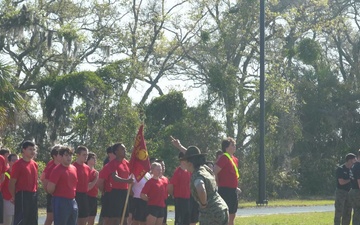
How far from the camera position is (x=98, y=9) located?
148 ft

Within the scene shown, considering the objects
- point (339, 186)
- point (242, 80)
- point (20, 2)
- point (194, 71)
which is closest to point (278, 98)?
point (242, 80)

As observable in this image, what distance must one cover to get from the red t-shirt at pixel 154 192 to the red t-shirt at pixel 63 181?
92.7 inches

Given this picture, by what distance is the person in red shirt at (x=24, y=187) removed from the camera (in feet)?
49.1

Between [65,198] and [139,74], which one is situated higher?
[139,74]

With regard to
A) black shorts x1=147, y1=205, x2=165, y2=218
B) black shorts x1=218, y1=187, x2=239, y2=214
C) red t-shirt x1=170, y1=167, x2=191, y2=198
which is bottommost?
black shorts x1=147, y1=205, x2=165, y2=218

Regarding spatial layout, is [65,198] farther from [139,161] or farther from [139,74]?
[139,74]

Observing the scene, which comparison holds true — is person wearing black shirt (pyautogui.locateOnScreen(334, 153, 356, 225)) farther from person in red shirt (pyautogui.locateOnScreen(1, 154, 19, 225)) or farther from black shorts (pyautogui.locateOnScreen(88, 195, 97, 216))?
person in red shirt (pyautogui.locateOnScreen(1, 154, 19, 225))

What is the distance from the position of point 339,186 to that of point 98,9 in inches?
1131

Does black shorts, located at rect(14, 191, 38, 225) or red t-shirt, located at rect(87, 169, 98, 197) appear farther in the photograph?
red t-shirt, located at rect(87, 169, 98, 197)

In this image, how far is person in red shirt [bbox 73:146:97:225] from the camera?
15.8 m

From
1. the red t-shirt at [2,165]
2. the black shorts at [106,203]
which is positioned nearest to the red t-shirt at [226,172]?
the black shorts at [106,203]

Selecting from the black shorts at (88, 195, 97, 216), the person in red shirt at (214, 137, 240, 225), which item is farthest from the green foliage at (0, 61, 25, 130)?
the person in red shirt at (214, 137, 240, 225)

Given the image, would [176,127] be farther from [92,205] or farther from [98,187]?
[98,187]

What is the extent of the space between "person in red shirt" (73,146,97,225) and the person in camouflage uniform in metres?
4.88
